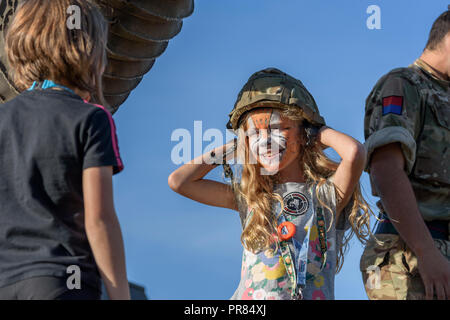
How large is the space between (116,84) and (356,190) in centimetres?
331

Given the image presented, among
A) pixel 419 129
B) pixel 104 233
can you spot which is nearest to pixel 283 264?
pixel 419 129

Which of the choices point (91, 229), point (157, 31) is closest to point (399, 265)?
point (91, 229)

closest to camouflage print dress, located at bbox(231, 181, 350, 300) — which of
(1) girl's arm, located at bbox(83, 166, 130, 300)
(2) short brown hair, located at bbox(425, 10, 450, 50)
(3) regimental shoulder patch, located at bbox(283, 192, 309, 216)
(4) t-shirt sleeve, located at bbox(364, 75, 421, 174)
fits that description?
(3) regimental shoulder patch, located at bbox(283, 192, 309, 216)

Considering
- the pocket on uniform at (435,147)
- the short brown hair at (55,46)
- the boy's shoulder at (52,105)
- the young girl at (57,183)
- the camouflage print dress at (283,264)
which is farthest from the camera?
the pocket on uniform at (435,147)

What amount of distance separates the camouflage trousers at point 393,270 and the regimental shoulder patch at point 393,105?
2.33ft

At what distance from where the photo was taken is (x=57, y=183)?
265 centimetres

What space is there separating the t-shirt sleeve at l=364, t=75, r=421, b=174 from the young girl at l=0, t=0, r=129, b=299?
1966mm

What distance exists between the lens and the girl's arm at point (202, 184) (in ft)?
14.4

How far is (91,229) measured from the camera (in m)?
2.60

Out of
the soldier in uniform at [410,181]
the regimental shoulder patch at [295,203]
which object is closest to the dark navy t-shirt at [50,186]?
the regimental shoulder patch at [295,203]

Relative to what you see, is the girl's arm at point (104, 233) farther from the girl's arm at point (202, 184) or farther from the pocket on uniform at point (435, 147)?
the pocket on uniform at point (435, 147)

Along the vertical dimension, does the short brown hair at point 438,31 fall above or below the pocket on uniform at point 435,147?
above

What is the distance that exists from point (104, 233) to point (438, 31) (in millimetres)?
2932

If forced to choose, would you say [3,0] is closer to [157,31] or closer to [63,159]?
[157,31]
